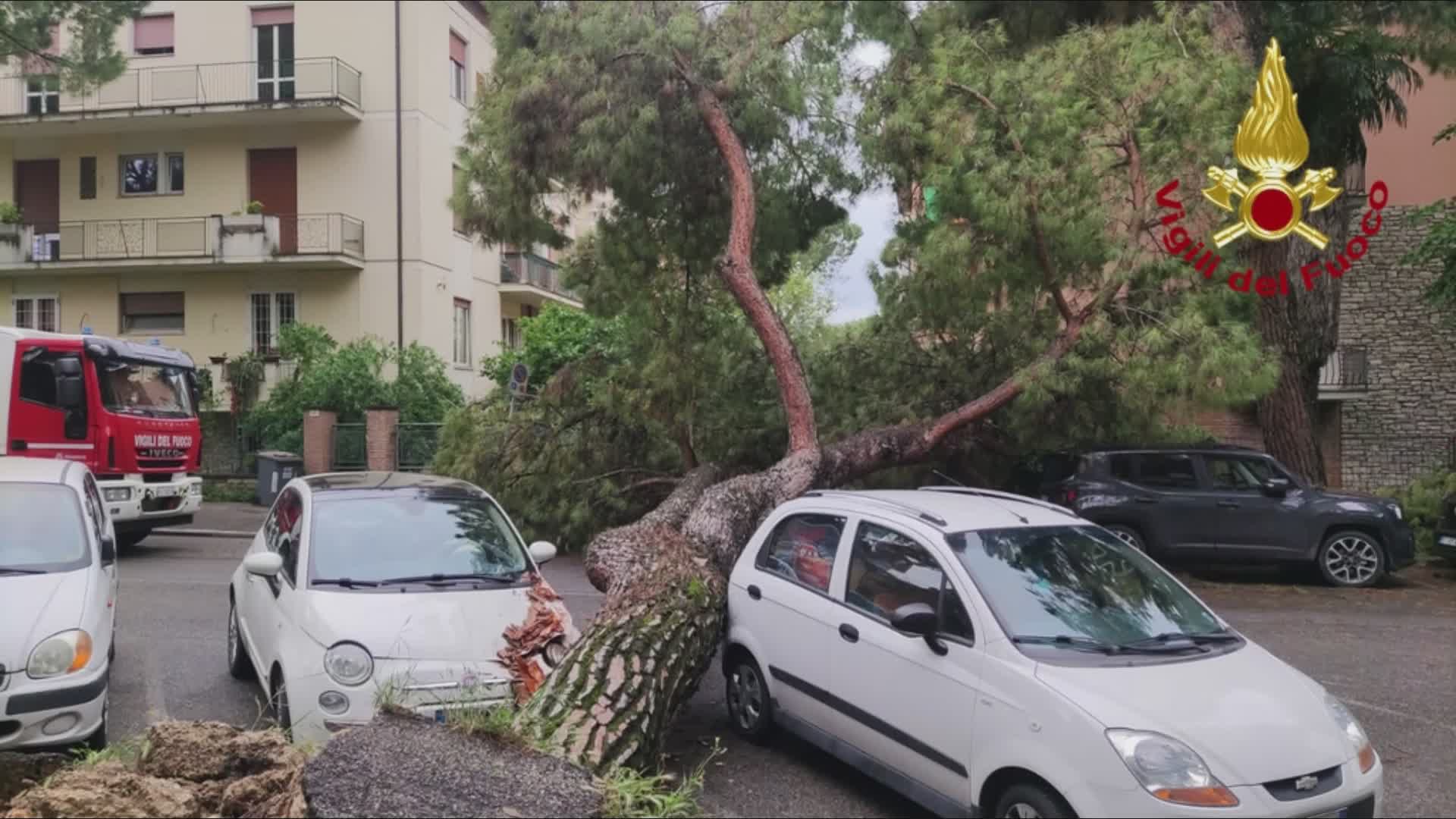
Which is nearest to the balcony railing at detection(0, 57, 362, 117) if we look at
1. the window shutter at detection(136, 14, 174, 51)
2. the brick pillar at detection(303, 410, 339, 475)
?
the window shutter at detection(136, 14, 174, 51)

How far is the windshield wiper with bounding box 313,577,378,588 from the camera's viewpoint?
625 cm

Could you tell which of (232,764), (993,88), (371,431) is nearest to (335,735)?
(232,764)

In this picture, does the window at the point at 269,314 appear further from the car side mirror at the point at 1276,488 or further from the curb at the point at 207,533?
the car side mirror at the point at 1276,488

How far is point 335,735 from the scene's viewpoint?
457 cm

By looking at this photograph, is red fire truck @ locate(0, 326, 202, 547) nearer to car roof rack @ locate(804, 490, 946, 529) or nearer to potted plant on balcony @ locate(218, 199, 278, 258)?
potted plant on balcony @ locate(218, 199, 278, 258)

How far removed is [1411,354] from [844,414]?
49.8 feet

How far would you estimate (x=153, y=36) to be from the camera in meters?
26.3

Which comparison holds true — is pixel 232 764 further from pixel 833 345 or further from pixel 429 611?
pixel 833 345

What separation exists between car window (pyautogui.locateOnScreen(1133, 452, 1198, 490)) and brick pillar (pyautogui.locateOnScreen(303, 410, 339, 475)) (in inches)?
603

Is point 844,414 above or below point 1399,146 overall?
below

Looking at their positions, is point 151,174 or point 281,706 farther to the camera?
point 151,174

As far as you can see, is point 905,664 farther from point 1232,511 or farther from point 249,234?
point 249,234

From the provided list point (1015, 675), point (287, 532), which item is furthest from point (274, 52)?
point (1015, 675)

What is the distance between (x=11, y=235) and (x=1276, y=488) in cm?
2666
